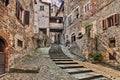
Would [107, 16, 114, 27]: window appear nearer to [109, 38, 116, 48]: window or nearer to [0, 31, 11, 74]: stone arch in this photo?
[109, 38, 116, 48]: window

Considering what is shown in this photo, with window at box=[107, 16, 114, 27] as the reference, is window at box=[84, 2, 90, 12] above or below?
above

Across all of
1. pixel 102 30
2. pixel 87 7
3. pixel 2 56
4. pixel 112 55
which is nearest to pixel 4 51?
pixel 2 56

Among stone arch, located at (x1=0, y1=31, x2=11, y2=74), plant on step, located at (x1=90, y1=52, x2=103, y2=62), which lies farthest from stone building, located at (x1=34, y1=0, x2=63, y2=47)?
stone arch, located at (x1=0, y1=31, x2=11, y2=74)

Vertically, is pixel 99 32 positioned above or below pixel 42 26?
below

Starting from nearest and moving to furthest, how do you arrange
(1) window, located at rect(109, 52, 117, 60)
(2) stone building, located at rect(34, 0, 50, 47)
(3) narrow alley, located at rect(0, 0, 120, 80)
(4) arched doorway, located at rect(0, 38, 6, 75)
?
(4) arched doorway, located at rect(0, 38, 6, 75) < (3) narrow alley, located at rect(0, 0, 120, 80) < (1) window, located at rect(109, 52, 117, 60) < (2) stone building, located at rect(34, 0, 50, 47)

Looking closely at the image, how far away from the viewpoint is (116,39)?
31.3 feet

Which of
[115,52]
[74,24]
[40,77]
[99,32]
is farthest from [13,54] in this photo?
[74,24]

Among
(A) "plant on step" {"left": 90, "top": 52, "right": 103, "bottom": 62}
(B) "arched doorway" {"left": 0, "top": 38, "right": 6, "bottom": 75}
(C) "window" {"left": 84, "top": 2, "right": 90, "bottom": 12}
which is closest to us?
(B) "arched doorway" {"left": 0, "top": 38, "right": 6, "bottom": 75}

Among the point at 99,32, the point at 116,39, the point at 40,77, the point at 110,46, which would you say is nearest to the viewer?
the point at 40,77

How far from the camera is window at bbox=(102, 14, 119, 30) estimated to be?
956cm

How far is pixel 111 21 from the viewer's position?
10.2m

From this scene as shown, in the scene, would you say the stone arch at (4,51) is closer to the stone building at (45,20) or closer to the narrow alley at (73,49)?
the narrow alley at (73,49)

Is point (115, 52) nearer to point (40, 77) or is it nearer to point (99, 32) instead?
point (99, 32)

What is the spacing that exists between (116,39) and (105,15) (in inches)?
99.8
